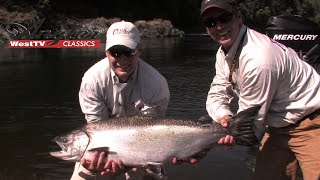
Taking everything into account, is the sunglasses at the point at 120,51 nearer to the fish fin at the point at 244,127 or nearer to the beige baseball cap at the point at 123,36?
the beige baseball cap at the point at 123,36

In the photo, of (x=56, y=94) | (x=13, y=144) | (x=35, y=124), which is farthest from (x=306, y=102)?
(x=56, y=94)

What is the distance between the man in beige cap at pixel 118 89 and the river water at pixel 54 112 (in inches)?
67.7

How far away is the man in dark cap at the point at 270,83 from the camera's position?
405cm

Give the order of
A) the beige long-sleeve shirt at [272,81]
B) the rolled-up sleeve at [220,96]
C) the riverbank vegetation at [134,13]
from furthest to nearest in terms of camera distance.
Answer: the riverbank vegetation at [134,13]
the rolled-up sleeve at [220,96]
the beige long-sleeve shirt at [272,81]

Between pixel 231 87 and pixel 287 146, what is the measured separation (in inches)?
34.9

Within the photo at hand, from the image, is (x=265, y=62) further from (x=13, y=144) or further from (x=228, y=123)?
(x=13, y=144)

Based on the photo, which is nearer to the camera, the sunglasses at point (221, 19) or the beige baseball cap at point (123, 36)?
the sunglasses at point (221, 19)

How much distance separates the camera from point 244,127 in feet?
14.1

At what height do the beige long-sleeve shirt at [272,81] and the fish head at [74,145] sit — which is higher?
the beige long-sleeve shirt at [272,81]

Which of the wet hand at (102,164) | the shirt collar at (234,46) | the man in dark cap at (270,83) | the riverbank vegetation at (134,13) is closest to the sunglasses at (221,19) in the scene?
Result: the man in dark cap at (270,83)

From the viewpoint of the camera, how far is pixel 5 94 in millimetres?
15453

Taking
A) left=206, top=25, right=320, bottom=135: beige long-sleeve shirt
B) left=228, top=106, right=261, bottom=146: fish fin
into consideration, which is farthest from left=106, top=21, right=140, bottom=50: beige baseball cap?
left=228, top=106, right=261, bottom=146: fish fin

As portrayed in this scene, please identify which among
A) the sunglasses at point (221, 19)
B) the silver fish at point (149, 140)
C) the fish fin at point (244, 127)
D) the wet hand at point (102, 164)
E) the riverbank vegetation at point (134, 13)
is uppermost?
the sunglasses at point (221, 19)

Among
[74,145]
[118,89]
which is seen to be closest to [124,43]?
[118,89]
